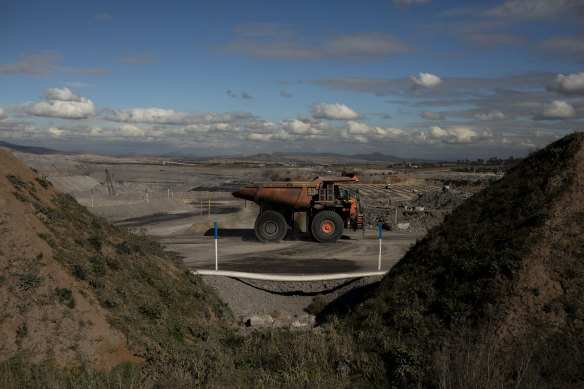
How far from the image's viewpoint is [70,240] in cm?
906

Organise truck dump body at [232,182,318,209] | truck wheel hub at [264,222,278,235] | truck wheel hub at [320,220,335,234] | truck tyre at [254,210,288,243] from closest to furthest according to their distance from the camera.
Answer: truck dump body at [232,182,318,209], truck wheel hub at [320,220,335,234], truck tyre at [254,210,288,243], truck wheel hub at [264,222,278,235]

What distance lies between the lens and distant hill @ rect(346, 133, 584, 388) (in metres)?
6.26

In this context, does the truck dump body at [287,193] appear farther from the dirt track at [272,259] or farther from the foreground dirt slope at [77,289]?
the foreground dirt slope at [77,289]

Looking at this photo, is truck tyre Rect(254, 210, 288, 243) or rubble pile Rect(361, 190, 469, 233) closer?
truck tyre Rect(254, 210, 288, 243)

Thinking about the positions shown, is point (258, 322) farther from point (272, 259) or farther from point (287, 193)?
point (287, 193)

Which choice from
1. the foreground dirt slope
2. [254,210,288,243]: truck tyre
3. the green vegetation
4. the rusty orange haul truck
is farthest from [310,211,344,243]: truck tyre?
the green vegetation

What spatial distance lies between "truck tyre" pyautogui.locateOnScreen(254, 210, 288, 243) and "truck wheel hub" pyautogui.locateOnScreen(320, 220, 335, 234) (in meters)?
1.84

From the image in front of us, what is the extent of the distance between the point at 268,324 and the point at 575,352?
260 inches

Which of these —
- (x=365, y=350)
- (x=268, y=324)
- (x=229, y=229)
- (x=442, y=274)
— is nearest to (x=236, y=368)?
(x=365, y=350)

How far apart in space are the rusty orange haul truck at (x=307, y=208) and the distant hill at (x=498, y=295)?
9.57 m

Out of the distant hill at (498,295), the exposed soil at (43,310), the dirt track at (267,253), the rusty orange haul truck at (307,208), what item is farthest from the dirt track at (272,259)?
the exposed soil at (43,310)

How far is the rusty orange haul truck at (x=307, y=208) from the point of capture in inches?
782

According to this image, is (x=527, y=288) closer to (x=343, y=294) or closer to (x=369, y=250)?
(x=343, y=294)

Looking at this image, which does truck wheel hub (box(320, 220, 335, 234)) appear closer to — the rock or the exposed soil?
the rock
